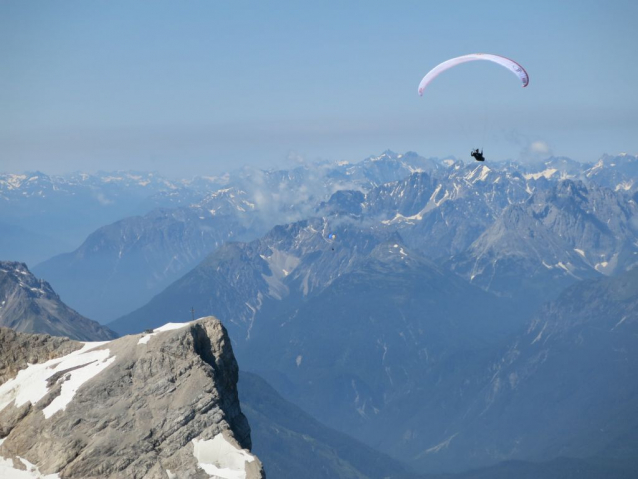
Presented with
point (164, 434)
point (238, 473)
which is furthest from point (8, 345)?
point (238, 473)

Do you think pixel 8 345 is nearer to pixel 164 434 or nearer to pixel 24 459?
pixel 24 459

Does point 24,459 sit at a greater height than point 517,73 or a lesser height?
lesser

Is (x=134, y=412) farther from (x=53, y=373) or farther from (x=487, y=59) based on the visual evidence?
(x=487, y=59)

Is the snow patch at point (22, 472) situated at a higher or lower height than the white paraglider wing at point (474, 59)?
lower

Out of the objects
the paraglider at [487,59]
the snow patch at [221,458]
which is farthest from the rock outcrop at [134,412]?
the paraglider at [487,59]

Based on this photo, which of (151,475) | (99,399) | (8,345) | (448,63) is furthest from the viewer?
(448,63)

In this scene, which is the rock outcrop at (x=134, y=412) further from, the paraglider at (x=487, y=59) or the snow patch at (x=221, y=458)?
the paraglider at (x=487, y=59)

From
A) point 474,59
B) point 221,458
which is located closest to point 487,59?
point 474,59
